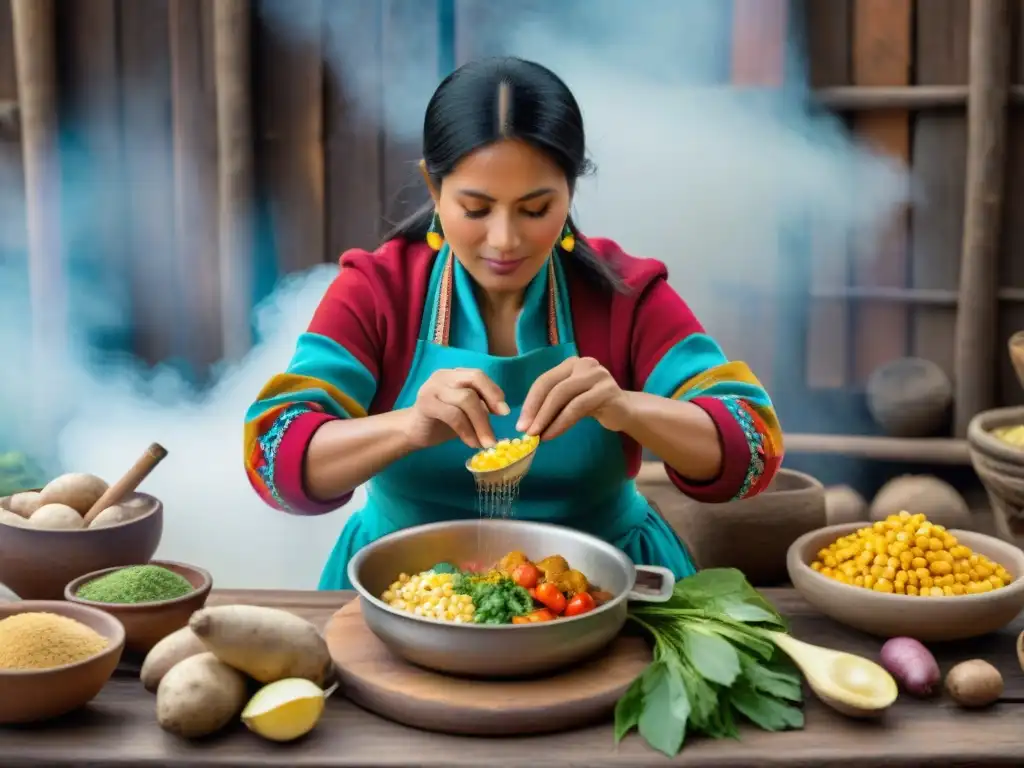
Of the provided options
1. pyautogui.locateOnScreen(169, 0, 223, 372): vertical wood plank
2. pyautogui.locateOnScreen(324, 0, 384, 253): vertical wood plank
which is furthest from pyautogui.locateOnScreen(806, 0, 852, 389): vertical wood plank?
pyautogui.locateOnScreen(169, 0, 223, 372): vertical wood plank

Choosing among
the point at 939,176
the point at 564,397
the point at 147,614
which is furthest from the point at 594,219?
the point at 147,614

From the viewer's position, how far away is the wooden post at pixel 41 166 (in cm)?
373

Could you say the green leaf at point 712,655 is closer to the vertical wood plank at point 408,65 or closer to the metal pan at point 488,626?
the metal pan at point 488,626

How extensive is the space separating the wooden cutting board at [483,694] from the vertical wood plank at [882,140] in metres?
2.80

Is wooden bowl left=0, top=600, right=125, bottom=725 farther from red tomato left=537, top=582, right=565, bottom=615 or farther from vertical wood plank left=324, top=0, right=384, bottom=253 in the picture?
vertical wood plank left=324, top=0, right=384, bottom=253

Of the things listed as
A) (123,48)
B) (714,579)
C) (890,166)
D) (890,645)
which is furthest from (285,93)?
(890,645)

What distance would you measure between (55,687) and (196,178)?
2713mm

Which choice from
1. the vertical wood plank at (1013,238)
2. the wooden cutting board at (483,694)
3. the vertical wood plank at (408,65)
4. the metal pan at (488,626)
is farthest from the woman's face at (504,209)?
the vertical wood plank at (1013,238)

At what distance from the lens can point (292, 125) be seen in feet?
12.6

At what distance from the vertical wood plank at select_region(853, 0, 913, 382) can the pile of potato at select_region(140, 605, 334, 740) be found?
3049mm

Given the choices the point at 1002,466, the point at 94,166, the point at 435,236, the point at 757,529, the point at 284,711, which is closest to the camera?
the point at 284,711

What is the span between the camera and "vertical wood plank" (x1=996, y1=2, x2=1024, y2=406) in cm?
392

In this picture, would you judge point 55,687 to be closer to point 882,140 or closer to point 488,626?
point 488,626

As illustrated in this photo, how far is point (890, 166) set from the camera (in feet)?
13.1
